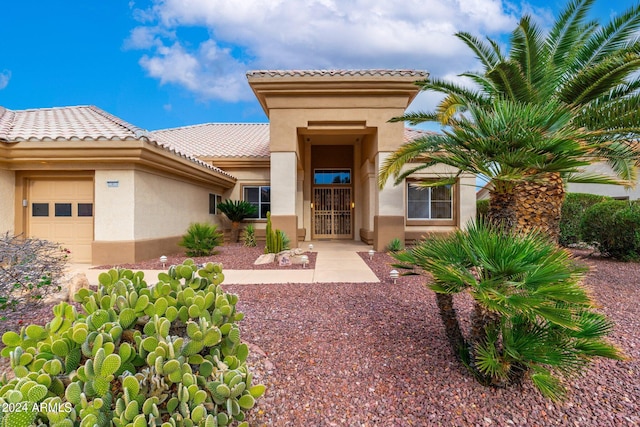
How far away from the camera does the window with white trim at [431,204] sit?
48.6 feet

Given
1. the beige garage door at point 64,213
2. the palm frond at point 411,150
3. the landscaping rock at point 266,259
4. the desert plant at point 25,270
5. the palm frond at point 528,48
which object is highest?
the palm frond at point 528,48

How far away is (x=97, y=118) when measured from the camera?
38.7 ft

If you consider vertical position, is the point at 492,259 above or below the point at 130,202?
below

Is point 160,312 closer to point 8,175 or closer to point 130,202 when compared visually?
point 130,202

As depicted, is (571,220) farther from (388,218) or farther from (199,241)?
(199,241)

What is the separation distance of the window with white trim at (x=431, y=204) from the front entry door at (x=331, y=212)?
342cm

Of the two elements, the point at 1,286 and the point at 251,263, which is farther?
the point at 251,263

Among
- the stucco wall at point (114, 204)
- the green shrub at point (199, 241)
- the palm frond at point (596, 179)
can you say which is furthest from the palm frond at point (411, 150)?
the stucco wall at point (114, 204)

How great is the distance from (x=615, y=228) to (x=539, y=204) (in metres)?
4.47

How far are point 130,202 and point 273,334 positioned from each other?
23.6 feet

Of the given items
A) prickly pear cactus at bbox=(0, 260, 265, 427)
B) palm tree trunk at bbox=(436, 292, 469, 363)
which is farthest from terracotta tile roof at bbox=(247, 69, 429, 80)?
prickly pear cactus at bbox=(0, 260, 265, 427)

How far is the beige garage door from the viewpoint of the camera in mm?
9680

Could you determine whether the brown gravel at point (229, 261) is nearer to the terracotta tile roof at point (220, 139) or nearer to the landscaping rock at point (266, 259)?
the landscaping rock at point (266, 259)

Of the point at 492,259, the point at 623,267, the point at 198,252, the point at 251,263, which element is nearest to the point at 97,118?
the point at 198,252
